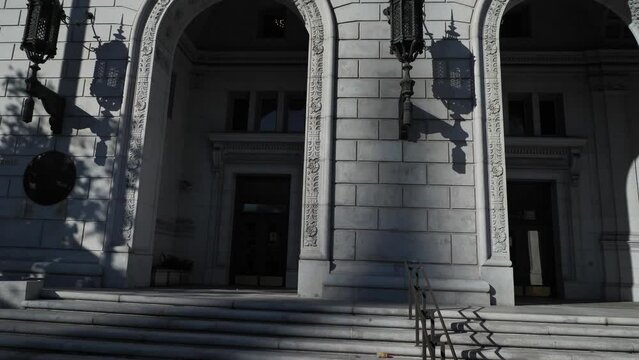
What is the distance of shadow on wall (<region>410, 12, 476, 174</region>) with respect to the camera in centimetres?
1028

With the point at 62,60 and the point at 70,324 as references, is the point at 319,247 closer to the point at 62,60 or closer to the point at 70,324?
the point at 70,324

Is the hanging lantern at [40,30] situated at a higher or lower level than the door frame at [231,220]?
higher

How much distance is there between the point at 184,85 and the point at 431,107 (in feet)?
28.3

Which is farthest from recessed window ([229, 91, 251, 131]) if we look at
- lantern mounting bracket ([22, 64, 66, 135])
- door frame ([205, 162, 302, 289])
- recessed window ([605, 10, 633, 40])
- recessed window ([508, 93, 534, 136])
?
recessed window ([605, 10, 633, 40])

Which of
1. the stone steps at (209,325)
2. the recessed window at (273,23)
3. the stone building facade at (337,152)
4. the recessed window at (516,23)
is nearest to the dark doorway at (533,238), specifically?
the stone building facade at (337,152)

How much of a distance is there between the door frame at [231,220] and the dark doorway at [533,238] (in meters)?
6.79

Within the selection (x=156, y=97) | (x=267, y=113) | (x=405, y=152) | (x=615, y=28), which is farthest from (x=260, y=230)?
(x=615, y=28)

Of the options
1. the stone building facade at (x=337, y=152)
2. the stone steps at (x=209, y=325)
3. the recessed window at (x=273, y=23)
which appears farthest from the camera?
the recessed window at (x=273, y=23)

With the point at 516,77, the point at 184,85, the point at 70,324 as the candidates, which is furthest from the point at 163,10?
the point at 516,77

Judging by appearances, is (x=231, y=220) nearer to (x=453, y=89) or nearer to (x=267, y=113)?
(x=267, y=113)

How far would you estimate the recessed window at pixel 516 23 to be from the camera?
52.1 ft

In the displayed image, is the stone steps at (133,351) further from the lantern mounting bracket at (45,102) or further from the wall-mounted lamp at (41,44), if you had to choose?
the wall-mounted lamp at (41,44)

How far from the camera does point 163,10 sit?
11.7 m

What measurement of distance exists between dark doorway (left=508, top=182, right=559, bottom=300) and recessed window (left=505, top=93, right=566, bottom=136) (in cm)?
171
